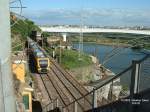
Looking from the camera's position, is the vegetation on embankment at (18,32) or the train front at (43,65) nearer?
the vegetation on embankment at (18,32)

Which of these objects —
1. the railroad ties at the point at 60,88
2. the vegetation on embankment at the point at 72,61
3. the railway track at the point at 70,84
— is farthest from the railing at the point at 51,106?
the vegetation on embankment at the point at 72,61

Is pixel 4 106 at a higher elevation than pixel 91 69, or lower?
higher

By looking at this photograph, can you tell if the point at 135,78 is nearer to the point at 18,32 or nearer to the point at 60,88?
the point at 18,32

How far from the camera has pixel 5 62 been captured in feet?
6.61

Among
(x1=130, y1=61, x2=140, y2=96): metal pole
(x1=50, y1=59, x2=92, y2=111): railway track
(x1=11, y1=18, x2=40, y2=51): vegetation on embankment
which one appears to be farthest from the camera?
(x1=50, y1=59, x2=92, y2=111): railway track

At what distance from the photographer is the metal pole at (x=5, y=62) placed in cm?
197

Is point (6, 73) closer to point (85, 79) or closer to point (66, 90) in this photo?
point (66, 90)

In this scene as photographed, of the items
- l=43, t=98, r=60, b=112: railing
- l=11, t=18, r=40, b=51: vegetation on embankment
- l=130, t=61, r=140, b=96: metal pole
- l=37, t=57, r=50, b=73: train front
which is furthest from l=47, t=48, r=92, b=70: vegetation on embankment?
l=130, t=61, r=140, b=96: metal pole

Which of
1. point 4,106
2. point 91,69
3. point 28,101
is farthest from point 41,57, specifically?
point 4,106

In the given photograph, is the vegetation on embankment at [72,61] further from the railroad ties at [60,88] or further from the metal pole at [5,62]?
the metal pole at [5,62]

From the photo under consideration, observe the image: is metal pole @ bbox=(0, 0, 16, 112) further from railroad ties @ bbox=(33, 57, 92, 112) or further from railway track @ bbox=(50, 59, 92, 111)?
railway track @ bbox=(50, 59, 92, 111)

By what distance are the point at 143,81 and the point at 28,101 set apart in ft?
38.5

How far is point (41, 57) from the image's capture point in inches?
1203

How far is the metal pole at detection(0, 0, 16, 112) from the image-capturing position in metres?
1.97
